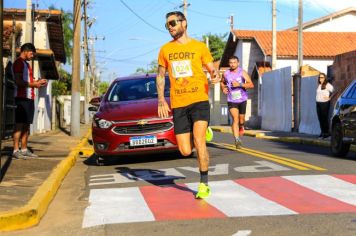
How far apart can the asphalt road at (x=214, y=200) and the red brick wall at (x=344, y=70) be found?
26.4 feet

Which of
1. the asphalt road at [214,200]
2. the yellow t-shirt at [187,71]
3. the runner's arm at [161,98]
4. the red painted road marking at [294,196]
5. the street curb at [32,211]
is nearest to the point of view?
the asphalt road at [214,200]

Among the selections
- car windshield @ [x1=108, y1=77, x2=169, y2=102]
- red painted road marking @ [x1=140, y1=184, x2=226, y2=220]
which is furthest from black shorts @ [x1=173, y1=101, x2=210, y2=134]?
car windshield @ [x1=108, y1=77, x2=169, y2=102]

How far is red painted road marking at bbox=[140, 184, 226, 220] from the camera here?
573 centimetres

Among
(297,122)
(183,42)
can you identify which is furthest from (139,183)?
(297,122)

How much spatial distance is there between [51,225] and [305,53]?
33653 mm

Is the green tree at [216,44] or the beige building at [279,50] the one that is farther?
the green tree at [216,44]

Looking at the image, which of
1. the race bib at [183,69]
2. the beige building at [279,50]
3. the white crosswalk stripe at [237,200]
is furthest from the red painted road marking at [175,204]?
the beige building at [279,50]

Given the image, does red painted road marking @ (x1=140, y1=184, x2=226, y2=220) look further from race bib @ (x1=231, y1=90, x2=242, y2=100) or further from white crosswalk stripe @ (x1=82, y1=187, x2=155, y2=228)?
race bib @ (x1=231, y1=90, x2=242, y2=100)

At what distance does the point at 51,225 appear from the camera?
5.61 meters

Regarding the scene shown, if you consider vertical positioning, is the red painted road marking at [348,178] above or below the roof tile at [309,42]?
below

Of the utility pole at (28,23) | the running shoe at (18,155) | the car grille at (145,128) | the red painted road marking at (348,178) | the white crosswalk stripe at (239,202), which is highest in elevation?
the utility pole at (28,23)

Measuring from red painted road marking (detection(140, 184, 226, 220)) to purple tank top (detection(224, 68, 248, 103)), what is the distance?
15.6ft

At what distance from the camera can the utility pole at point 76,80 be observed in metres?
19.0

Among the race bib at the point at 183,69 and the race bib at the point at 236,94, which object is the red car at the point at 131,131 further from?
the race bib at the point at 183,69
